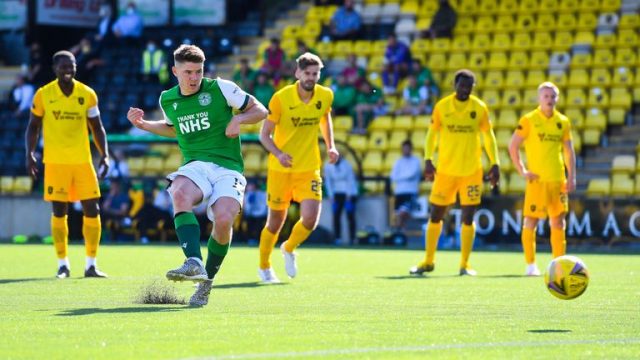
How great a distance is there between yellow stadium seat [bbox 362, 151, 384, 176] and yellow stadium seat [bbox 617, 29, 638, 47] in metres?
5.23

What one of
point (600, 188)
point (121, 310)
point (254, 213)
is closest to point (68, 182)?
point (121, 310)

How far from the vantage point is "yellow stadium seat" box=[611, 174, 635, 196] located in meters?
24.2

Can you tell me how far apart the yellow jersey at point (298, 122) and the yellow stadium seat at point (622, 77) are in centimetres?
1360

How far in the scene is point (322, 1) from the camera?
32312 millimetres

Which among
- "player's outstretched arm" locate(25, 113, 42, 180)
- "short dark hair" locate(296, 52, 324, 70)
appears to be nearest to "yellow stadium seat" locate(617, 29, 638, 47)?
"short dark hair" locate(296, 52, 324, 70)

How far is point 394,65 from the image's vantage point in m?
28.2

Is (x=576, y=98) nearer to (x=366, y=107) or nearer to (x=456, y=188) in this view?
(x=366, y=107)

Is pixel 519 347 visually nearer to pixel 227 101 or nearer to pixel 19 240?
pixel 227 101

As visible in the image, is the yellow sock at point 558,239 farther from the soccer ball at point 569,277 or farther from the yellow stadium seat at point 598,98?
the yellow stadium seat at point 598,98

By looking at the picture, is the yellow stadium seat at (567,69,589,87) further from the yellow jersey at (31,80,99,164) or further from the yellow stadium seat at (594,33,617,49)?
the yellow jersey at (31,80,99,164)

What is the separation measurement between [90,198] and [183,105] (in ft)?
15.0

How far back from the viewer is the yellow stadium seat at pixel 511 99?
27.0 meters

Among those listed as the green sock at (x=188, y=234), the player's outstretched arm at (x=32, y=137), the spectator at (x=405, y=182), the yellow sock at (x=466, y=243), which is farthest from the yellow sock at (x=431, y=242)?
the spectator at (x=405, y=182)

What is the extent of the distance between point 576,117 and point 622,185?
2192 millimetres
